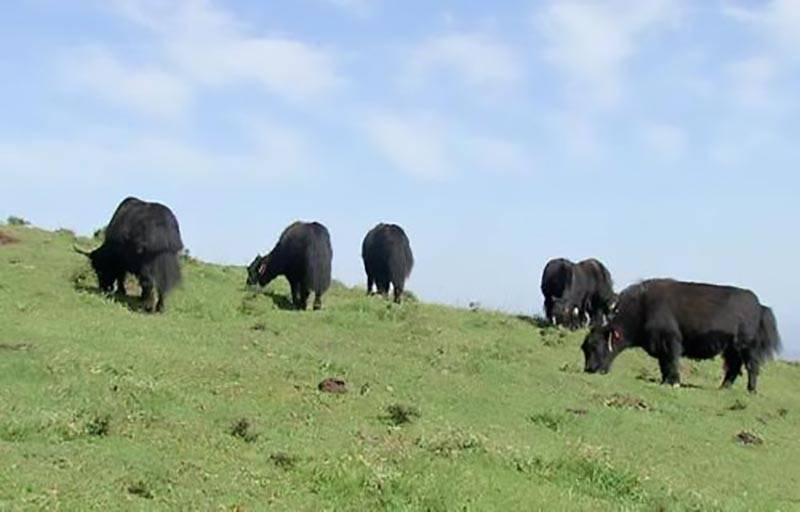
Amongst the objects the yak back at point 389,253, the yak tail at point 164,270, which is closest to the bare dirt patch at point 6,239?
the yak tail at point 164,270

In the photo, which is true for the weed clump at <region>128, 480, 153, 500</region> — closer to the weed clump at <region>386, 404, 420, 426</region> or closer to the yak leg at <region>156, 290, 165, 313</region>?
the weed clump at <region>386, 404, 420, 426</region>

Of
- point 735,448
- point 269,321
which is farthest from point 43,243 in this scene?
point 735,448

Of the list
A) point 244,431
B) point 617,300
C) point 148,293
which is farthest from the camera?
point 617,300

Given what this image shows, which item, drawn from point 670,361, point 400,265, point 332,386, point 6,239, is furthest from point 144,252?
point 670,361

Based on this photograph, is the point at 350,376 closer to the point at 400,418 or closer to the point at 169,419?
the point at 400,418

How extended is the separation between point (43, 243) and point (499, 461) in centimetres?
1653

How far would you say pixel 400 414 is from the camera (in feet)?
46.0

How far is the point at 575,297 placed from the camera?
2892 cm

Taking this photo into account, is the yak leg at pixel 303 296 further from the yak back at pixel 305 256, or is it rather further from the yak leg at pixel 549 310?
the yak leg at pixel 549 310

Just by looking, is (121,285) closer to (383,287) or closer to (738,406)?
(383,287)

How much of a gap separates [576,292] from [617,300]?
18.3 ft

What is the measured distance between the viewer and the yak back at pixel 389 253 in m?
28.6

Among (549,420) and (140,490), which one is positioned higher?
(549,420)

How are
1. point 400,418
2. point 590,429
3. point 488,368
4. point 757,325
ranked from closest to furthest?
point 400,418 → point 590,429 → point 488,368 → point 757,325
